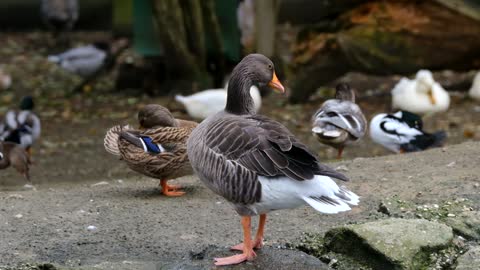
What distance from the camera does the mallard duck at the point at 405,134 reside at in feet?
28.0

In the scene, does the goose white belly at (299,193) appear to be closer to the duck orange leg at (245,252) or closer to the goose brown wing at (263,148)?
the goose brown wing at (263,148)

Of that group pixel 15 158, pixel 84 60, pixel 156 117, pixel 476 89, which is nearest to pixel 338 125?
pixel 156 117

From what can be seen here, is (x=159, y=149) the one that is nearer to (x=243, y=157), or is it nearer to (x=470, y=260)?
(x=243, y=157)

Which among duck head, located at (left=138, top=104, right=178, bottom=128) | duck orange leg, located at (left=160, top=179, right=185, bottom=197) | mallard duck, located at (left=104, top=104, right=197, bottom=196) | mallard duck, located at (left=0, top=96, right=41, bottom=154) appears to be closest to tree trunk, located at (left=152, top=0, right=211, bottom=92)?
mallard duck, located at (left=0, top=96, right=41, bottom=154)

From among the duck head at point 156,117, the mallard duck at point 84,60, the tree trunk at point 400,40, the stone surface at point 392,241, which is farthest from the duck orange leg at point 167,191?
the mallard duck at point 84,60

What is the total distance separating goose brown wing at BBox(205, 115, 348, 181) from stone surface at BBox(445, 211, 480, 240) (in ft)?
3.95

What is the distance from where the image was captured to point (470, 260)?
468 centimetres

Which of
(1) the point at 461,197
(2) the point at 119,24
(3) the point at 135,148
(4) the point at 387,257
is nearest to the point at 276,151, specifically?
(4) the point at 387,257

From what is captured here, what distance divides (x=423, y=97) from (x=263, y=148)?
655cm

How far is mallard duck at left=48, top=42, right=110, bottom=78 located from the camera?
1355 cm

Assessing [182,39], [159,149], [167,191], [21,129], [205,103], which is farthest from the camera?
[182,39]

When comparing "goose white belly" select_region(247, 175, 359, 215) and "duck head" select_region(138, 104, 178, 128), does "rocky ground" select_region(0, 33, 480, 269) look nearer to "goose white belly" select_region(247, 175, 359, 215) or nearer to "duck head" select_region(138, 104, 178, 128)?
"goose white belly" select_region(247, 175, 359, 215)

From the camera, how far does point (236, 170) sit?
4.55 meters

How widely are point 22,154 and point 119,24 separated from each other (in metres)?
7.18
